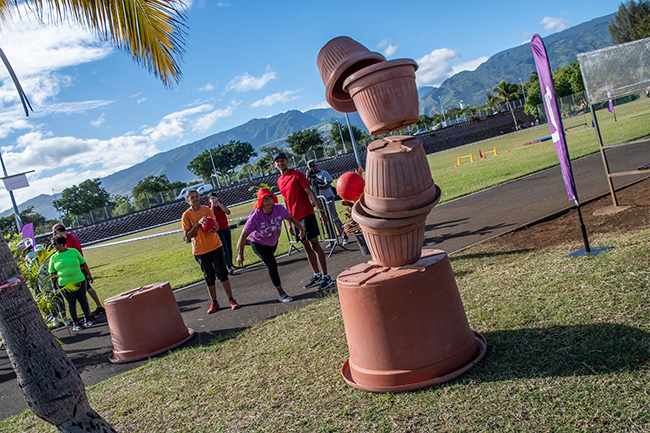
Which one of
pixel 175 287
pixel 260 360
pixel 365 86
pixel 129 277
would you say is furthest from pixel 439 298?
pixel 129 277

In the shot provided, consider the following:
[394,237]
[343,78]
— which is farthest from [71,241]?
[394,237]

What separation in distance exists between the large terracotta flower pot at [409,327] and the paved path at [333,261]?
3.34m

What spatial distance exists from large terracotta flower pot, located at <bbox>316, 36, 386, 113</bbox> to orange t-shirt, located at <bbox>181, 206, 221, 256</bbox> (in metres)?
4.13

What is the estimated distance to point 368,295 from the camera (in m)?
3.99

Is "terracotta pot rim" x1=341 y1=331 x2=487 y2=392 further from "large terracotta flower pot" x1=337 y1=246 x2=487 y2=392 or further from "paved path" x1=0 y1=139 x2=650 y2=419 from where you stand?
"paved path" x1=0 y1=139 x2=650 y2=419

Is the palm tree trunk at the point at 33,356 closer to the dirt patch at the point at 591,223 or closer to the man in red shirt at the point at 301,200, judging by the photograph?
the man in red shirt at the point at 301,200

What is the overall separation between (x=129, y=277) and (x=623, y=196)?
42.2ft

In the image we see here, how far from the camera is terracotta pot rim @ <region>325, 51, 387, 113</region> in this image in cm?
415

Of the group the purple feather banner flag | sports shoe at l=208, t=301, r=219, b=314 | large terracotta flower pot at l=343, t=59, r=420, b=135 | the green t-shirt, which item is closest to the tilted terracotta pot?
large terracotta flower pot at l=343, t=59, r=420, b=135

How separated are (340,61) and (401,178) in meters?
1.08

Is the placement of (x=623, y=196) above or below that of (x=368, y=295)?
below

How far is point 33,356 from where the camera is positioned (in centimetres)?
298

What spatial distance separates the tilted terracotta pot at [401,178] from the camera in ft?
12.9

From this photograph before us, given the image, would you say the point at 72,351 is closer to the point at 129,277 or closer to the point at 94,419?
the point at 94,419
